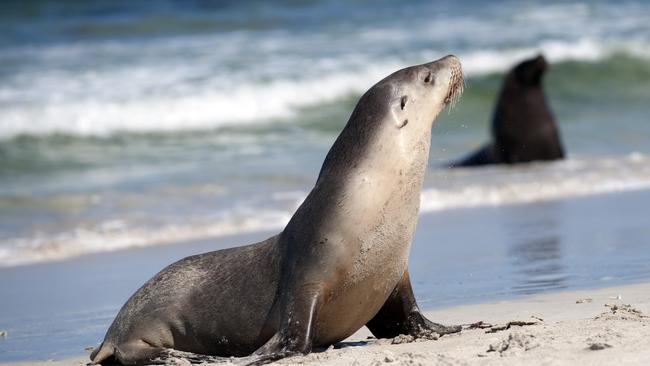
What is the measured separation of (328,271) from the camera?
512cm

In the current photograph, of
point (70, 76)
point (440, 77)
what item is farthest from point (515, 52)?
point (440, 77)

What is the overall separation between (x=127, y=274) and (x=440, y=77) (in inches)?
129

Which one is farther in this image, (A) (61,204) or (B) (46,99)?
(B) (46,99)

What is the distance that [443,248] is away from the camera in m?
8.31

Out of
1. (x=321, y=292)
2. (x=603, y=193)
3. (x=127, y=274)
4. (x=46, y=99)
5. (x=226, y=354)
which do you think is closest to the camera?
(x=321, y=292)

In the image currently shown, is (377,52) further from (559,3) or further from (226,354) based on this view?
(226,354)

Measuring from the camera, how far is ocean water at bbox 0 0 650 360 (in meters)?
9.97

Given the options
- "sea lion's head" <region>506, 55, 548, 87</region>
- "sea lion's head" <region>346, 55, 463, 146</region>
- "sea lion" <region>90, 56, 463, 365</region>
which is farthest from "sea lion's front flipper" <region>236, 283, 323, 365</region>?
"sea lion's head" <region>506, 55, 548, 87</region>

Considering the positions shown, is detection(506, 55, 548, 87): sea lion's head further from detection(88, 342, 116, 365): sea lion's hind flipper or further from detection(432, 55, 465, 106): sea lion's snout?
detection(88, 342, 116, 365): sea lion's hind flipper

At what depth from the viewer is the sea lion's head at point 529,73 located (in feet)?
51.3

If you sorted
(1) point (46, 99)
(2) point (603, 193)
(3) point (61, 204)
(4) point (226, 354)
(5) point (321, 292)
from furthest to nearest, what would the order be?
(1) point (46, 99) → (3) point (61, 204) → (2) point (603, 193) → (4) point (226, 354) → (5) point (321, 292)

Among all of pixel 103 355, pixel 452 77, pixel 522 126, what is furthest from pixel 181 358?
pixel 522 126

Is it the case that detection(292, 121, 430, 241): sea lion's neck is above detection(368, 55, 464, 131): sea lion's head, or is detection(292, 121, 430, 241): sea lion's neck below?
below

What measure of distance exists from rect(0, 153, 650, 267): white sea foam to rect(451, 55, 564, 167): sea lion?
20.7 inches
